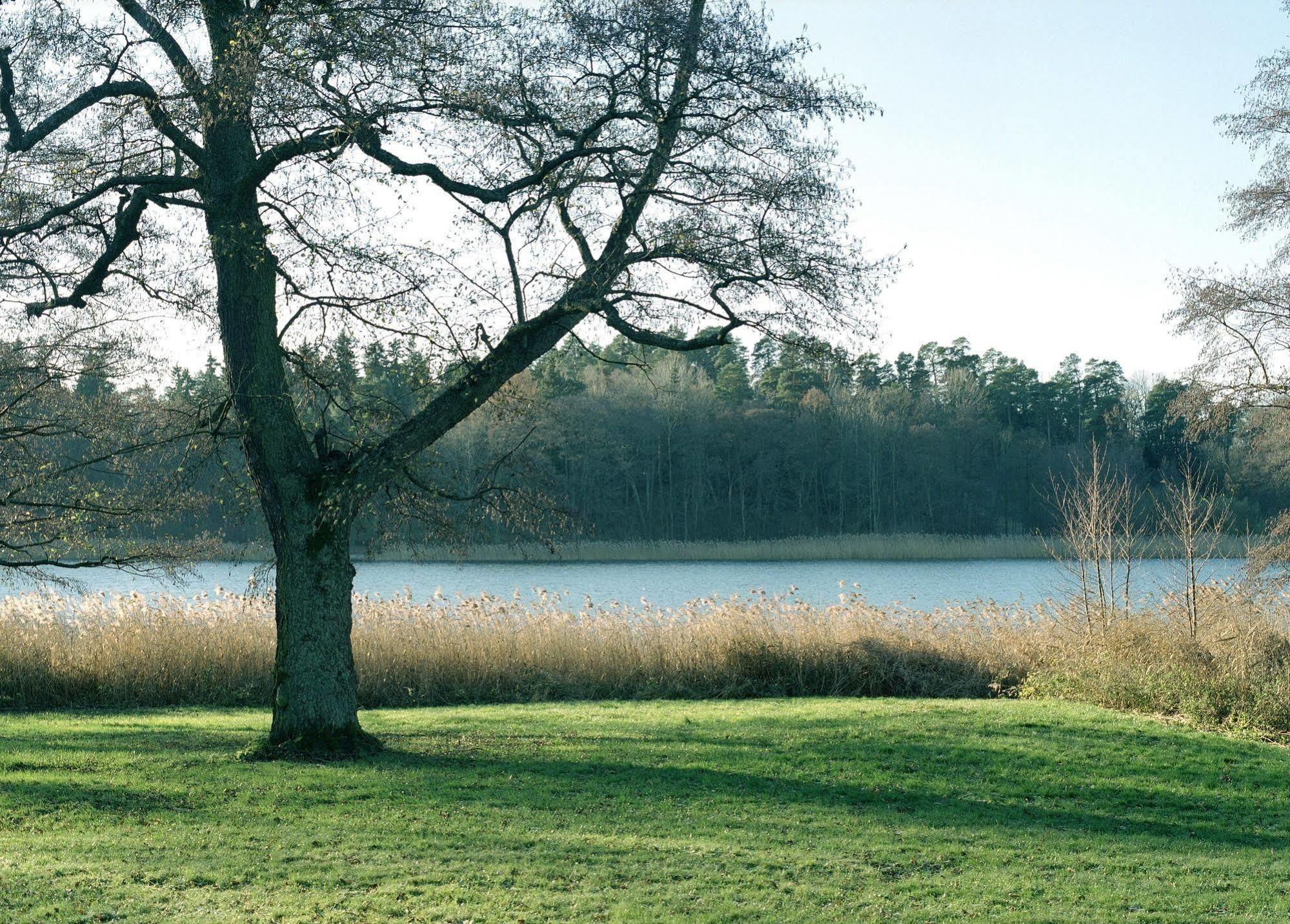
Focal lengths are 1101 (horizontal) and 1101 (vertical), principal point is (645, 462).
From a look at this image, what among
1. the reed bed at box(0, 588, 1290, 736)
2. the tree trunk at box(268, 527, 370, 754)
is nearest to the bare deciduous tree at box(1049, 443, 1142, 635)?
the reed bed at box(0, 588, 1290, 736)

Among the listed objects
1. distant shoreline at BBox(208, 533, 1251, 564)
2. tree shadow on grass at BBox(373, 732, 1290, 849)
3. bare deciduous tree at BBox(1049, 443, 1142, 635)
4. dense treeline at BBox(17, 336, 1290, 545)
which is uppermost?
dense treeline at BBox(17, 336, 1290, 545)

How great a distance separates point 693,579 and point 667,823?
27.7m

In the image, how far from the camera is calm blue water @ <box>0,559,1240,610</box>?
27391 millimetres

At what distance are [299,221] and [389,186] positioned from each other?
91 cm

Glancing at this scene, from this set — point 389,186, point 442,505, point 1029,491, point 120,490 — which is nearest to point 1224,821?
point 442,505

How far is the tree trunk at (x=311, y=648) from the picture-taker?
8.71m

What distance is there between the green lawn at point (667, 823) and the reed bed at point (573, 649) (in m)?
2.52

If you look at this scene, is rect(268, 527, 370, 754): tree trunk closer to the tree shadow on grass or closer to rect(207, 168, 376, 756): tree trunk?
rect(207, 168, 376, 756): tree trunk

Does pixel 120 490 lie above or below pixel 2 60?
below

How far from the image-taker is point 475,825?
6.63 meters

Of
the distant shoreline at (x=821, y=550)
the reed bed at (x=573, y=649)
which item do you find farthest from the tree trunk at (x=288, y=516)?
the distant shoreline at (x=821, y=550)

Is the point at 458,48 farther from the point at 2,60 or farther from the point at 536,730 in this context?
the point at 536,730

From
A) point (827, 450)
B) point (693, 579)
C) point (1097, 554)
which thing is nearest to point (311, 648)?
point (1097, 554)

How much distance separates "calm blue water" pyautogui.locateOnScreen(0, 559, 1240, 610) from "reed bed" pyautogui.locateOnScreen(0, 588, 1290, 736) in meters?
9.08
